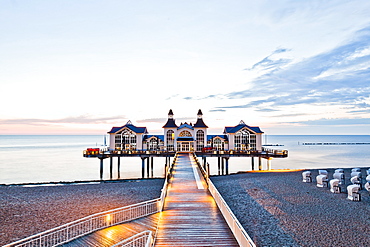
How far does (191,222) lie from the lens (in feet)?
29.2

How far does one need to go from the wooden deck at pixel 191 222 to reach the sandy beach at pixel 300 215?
225 centimetres

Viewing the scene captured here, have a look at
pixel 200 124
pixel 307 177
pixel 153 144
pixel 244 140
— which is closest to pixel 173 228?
pixel 307 177

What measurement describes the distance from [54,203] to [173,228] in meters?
12.1

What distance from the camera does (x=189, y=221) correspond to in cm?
900

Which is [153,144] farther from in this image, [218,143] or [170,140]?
[218,143]

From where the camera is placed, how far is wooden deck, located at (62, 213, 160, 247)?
9.04 m

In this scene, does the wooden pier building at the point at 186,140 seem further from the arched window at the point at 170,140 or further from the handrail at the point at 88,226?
the handrail at the point at 88,226

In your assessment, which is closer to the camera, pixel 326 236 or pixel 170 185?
pixel 326 236

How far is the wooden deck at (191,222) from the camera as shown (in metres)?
7.46

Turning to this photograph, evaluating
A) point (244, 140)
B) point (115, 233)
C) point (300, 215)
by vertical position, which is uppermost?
point (244, 140)

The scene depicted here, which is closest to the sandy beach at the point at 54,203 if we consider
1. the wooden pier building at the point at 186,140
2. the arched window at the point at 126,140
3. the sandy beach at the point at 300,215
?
the sandy beach at the point at 300,215

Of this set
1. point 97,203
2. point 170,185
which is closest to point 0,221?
point 97,203

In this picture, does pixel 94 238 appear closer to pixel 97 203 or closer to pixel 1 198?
pixel 97 203

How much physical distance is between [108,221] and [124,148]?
31.4 meters
